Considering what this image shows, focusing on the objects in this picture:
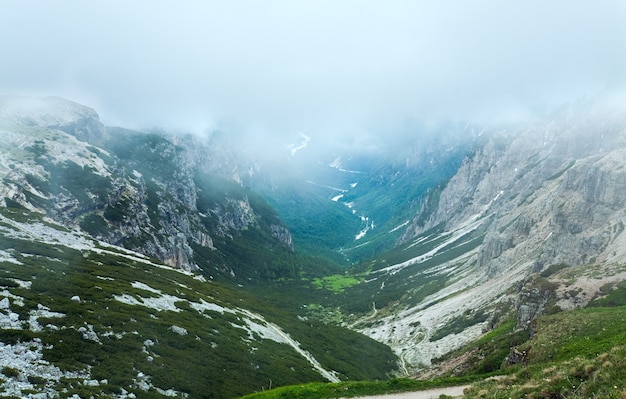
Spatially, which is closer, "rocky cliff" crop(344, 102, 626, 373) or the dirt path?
the dirt path

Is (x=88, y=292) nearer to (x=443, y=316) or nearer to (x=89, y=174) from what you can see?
(x=443, y=316)

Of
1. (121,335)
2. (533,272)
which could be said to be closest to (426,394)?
(121,335)

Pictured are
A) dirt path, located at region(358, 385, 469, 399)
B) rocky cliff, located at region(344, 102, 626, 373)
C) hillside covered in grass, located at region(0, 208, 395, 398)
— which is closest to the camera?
dirt path, located at region(358, 385, 469, 399)

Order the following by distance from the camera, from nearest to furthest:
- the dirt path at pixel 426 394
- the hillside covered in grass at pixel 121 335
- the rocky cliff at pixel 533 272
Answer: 1. the dirt path at pixel 426 394
2. the hillside covered in grass at pixel 121 335
3. the rocky cliff at pixel 533 272

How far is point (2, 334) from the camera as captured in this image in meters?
38.8

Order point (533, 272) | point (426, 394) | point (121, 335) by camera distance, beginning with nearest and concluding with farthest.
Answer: point (426, 394) → point (121, 335) → point (533, 272)

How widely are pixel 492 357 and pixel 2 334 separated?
54204 mm

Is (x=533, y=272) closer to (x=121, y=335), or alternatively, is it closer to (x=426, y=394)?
(x=426, y=394)

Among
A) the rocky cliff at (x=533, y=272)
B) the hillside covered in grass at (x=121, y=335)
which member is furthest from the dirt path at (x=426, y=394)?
the rocky cliff at (x=533, y=272)

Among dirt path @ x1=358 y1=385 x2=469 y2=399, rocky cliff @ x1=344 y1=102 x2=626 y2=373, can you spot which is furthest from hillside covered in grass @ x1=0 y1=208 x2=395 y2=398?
rocky cliff @ x1=344 y1=102 x2=626 y2=373

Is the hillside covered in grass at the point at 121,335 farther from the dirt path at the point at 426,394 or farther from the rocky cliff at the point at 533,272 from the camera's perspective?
the rocky cliff at the point at 533,272

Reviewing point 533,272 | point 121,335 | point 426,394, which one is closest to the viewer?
point 426,394

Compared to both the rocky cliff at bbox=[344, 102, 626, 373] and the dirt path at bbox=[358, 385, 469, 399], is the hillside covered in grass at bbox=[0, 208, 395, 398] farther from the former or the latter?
the rocky cliff at bbox=[344, 102, 626, 373]

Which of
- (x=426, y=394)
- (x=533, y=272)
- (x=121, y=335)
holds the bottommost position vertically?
(x=426, y=394)
